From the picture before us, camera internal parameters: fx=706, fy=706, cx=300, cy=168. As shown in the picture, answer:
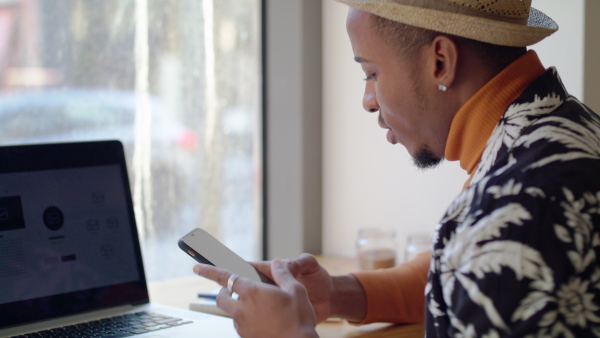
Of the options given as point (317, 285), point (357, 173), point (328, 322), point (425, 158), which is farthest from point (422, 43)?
point (357, 173)

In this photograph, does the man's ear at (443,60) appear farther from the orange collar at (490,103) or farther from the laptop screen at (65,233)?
the laptop screen at (65,233)

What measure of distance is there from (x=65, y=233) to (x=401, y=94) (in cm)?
58

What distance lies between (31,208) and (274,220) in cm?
94

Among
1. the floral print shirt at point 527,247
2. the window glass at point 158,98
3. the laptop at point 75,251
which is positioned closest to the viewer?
the floral print shirt at point 527,247

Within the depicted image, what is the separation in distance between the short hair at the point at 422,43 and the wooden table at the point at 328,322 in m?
0.49

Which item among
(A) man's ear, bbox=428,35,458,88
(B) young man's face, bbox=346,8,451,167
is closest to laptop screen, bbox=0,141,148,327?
(B) young man's face, bbox=346,8,451,167

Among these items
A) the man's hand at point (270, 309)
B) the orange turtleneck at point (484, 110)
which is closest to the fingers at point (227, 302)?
the man's hand at point (270, 309)

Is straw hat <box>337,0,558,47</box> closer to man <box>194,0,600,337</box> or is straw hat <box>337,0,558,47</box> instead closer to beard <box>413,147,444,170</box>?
man <box>194,0,600,337</box>

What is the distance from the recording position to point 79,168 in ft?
3.83

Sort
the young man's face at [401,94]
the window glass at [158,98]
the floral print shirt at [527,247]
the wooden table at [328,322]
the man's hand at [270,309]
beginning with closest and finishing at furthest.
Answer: the floral print shirt at [527,247]
the man's hand at [270,309]
the young man's face at [401,94]
the wooden table at [328,322]
the window glass at [158,98]

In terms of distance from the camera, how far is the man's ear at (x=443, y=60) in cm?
90

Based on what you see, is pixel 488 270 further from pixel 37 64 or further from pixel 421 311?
pixel 37 64

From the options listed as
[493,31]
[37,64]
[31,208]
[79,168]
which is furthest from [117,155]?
[493,31]

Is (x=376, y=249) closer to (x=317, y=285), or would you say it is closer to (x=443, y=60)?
(x=317, y=285)
